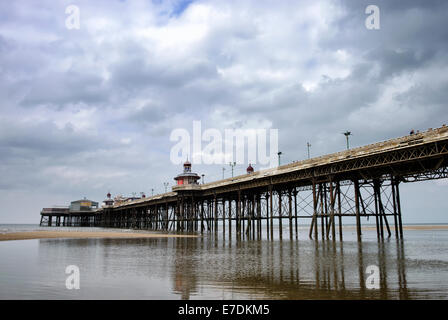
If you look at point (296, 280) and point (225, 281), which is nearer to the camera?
point (225, 281)

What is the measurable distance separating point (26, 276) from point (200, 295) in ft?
26.8

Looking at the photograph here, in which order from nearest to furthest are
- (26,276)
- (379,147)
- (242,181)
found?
(26,276) < (379,147) < (242,181)

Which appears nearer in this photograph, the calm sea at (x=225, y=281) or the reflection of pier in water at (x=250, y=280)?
the calm sea at (x=225, y=281)

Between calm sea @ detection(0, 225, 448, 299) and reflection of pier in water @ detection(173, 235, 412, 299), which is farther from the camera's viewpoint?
reflection of pier in water @ detection(173, 235, 412, 299)

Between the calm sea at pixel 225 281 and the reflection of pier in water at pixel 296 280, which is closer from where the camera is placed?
the calm sea at pixel 225 281

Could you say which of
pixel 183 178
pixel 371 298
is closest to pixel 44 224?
pixel 183 178

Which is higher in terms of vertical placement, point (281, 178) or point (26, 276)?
point (281, 178)

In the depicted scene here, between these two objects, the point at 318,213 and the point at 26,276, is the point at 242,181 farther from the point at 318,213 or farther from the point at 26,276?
the point at 26,276

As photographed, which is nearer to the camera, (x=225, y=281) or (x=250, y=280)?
(x=225, y=281)

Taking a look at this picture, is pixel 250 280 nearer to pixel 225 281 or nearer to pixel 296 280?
pixel 225 281

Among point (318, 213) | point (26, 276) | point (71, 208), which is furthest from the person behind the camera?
point (71, 208)

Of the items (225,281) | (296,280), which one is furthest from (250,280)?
(296,280)
